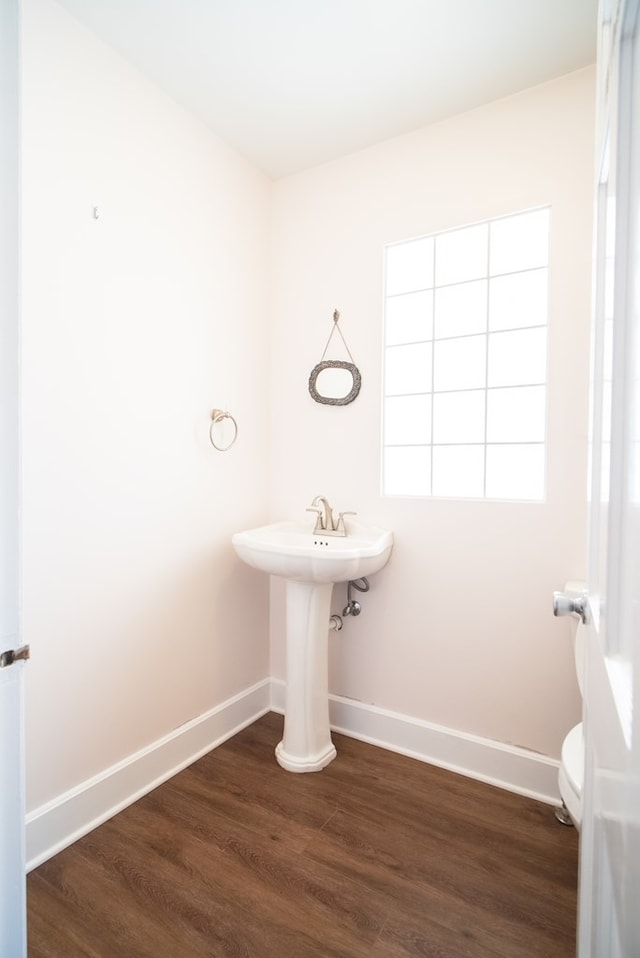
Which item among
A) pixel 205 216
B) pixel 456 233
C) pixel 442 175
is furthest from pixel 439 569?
pixel 205 216

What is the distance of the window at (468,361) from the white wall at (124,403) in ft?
2.41

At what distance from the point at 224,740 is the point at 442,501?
1465 millimetres

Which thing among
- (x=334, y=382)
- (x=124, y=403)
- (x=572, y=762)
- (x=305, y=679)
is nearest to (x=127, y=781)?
(x=305, y=679)

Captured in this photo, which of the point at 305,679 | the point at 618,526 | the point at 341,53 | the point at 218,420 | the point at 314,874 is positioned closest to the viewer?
the point at 618,526

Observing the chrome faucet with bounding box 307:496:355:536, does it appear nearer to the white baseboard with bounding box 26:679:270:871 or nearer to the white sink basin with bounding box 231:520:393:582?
the white sink basin with bounding box 231:520:393:582

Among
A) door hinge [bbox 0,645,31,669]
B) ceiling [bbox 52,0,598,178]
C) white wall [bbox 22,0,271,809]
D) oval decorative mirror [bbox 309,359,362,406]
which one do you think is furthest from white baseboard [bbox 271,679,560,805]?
ceiling [bbox 52,0,598,178]

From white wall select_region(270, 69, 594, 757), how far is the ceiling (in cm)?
13

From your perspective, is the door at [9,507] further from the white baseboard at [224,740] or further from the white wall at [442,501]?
the white wall at [442,501]

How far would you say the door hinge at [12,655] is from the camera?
79 centimetres

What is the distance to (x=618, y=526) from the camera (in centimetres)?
54

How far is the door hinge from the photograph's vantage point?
0.79 metres

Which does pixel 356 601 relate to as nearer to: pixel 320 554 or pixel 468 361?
pixel 320 554

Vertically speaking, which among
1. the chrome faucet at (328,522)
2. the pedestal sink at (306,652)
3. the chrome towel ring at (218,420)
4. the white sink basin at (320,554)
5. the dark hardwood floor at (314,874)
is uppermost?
the chrome towel ring at (218,420)

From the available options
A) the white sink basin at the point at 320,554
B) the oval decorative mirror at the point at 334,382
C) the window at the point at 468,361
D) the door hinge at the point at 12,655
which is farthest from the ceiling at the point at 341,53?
the door hinge at the point at 12,655
